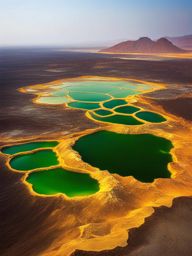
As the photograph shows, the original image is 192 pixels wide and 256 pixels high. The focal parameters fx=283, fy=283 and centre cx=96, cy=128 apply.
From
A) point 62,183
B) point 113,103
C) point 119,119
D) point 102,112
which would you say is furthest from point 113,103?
point 62,183

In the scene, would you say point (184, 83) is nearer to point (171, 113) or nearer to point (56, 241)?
point (171, 113)

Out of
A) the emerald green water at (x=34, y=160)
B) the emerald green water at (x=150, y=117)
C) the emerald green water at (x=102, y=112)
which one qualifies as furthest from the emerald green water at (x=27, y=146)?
the emerald green water at (x=150, y=117)

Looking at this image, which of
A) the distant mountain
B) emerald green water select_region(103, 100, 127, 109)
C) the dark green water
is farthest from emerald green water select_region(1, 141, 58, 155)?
the distant mountain

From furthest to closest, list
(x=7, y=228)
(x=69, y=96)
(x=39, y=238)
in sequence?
(x=69, y=96)
(x=7, y=228)
(x=39, y=238)

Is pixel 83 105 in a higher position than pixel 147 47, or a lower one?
higher

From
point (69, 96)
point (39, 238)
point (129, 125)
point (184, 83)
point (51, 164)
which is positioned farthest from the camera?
point (184, 83)

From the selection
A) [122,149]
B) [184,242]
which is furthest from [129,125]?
[184,242]

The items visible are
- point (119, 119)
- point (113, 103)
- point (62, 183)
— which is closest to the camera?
point (62, 183)

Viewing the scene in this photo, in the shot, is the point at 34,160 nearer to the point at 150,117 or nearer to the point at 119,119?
the point at 119,119
